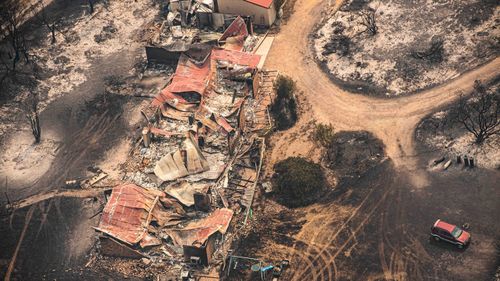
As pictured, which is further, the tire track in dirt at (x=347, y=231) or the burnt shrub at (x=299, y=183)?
the burnt shrub at (x=299, y=183)

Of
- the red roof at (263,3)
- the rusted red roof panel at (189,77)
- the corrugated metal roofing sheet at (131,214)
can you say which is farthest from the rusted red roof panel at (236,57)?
the corrugated metal roofing sheet at (131,214)

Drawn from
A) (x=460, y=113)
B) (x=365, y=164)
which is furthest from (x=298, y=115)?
(x=460, y=113)

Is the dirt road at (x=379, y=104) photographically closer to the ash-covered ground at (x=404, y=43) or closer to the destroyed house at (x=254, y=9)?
the ash-covered ground at (x=404, y=43)

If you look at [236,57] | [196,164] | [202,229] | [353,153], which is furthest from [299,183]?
[236,57]

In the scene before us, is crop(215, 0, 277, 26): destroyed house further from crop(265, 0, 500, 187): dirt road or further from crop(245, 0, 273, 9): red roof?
crop(265, 0, 500, 187): dirt road

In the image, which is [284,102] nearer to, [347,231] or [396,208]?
[396,208]

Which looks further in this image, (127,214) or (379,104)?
(379,104)
